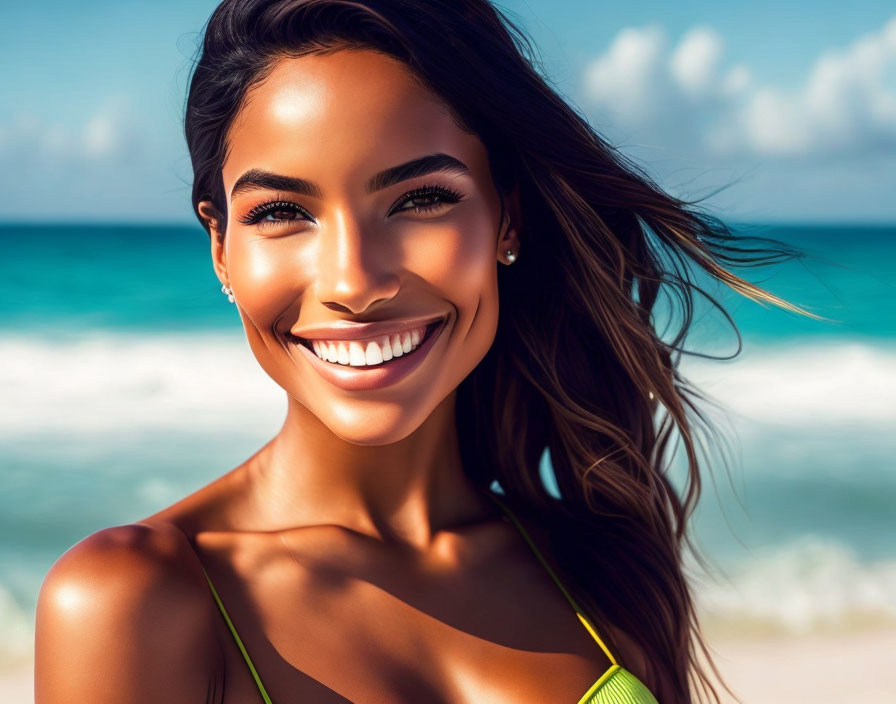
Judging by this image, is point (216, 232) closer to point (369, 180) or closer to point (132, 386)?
point (369, 180)

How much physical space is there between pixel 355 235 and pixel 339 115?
0.75 feet

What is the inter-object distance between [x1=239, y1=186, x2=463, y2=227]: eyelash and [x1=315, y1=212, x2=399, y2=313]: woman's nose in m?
0.09

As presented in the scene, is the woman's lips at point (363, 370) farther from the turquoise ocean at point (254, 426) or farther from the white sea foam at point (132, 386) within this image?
the white sea foam at point (132, 386)

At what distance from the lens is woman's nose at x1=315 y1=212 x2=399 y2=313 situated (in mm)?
2105

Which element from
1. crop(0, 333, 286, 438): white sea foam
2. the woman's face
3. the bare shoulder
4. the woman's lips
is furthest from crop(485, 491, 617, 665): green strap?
crop(0, 333, 286, 438): white sea foam

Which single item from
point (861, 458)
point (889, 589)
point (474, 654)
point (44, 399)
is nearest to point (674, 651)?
point (474, 654)

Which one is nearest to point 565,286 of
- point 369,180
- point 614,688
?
point 369,180

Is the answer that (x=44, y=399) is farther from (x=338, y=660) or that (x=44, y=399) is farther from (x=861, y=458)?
(x=338, y=660)

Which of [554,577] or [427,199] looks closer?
[427,199]

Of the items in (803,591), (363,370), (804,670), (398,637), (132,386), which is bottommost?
(804,670)

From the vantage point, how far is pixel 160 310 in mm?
16781

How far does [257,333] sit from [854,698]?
17.3 ft

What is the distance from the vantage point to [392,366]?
7.43 feet

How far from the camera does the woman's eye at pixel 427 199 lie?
2.21 meters
